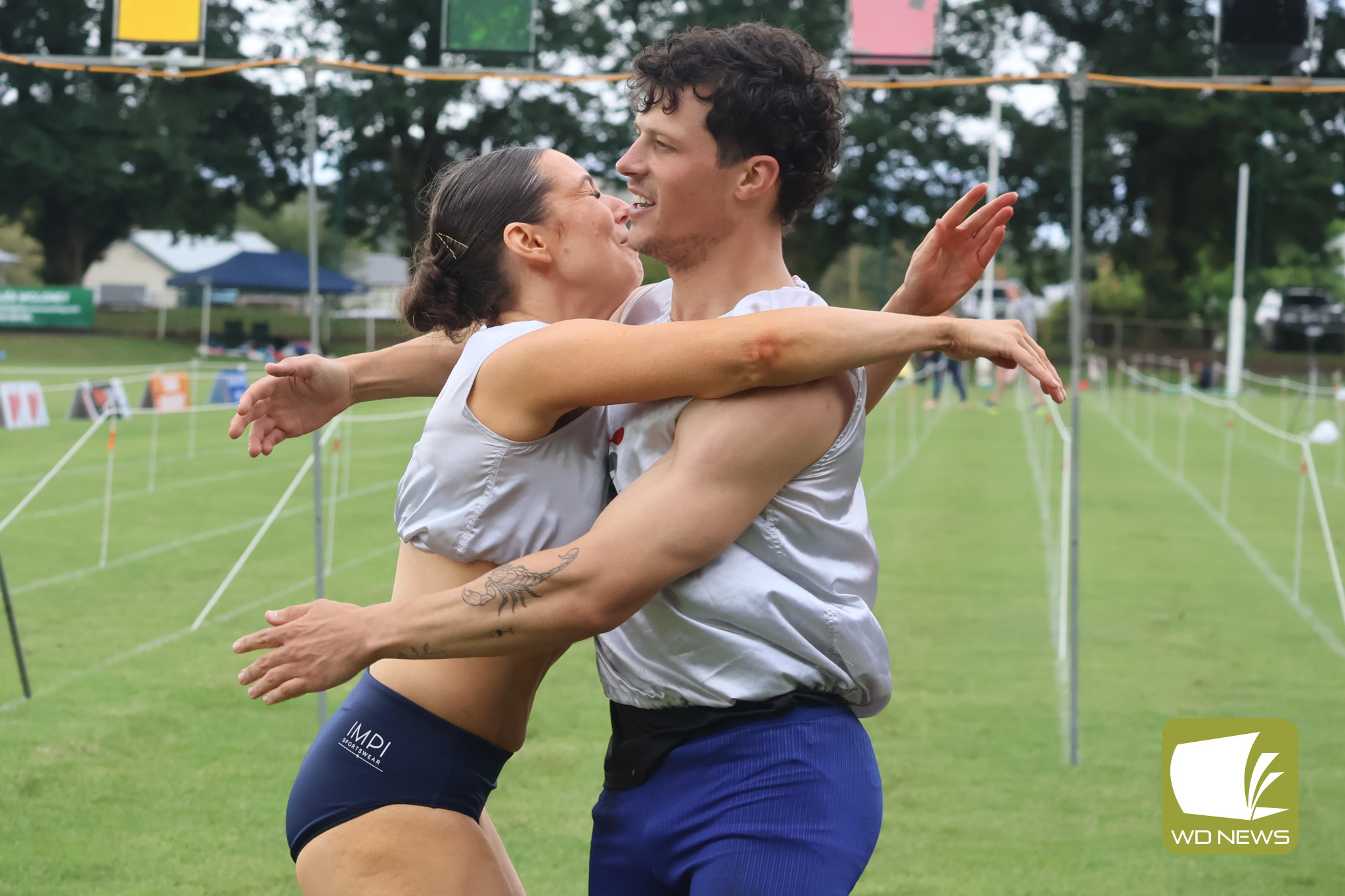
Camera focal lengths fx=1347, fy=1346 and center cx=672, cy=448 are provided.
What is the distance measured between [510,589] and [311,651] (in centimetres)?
28

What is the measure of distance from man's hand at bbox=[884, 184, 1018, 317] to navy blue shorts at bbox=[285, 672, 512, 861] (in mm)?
972

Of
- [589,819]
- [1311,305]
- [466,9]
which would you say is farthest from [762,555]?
[1311,305]

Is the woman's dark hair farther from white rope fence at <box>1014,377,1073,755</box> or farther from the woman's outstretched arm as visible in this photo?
white rope fence at <box>1014,377,1073,755</box>

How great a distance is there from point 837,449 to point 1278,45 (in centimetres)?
406

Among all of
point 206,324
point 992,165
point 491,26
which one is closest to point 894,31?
point 491,26

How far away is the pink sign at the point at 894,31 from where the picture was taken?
17.8ft

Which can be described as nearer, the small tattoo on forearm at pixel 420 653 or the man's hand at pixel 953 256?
the small tattoo on forearm at pixel 420 653

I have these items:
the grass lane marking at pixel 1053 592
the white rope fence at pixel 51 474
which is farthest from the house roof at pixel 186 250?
the white rope fence at pixel 51 474

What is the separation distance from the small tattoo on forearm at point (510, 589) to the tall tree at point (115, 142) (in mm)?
36305

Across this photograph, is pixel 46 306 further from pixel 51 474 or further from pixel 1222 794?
pixel 1222 794

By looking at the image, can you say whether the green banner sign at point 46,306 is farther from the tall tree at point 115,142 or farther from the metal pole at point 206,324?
the tall tree at point 115,142

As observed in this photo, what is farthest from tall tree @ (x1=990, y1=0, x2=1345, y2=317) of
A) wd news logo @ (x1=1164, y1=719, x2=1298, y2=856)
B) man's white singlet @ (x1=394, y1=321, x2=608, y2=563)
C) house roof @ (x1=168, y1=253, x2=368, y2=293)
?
man's white singlet @ (x1=394, y1=321, x2=608, y2=563)

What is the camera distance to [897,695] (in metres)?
6.86

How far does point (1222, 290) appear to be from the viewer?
1884 inches
